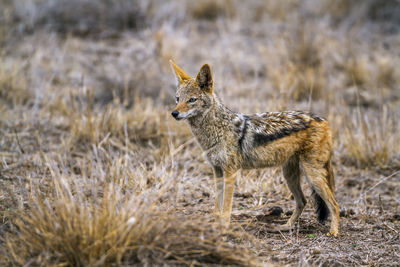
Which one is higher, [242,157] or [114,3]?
[114,3]

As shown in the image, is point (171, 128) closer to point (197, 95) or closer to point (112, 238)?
point (197, 95)

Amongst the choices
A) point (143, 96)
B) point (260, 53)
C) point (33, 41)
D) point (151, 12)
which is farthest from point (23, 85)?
point (260, 53)

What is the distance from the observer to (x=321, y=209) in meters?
5.20

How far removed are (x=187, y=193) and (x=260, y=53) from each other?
23.0 ft

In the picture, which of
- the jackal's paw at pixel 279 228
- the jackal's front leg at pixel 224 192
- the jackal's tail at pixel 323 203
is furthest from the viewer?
the jackal's tail at pixel 323 203

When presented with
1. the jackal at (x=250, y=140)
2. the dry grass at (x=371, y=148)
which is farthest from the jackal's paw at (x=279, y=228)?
the dry grass at (x=371, y=148)

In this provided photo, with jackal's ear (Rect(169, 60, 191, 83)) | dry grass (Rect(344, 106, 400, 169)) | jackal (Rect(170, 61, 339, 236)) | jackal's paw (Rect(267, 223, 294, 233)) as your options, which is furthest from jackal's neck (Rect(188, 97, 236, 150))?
dry grass (Rect(344, 106, 400, 169))

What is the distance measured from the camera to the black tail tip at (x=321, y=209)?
519cm

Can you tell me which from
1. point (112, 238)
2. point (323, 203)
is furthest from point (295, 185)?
point (112, 238)

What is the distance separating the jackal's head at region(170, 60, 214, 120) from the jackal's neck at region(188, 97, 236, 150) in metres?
0.07

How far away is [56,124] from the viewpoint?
25.2ft

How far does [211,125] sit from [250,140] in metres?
0.48

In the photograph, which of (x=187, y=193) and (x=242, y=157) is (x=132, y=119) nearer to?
(x=187, y=193)

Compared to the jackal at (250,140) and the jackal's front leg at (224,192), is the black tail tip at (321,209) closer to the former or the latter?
the jackal at (250,140)
